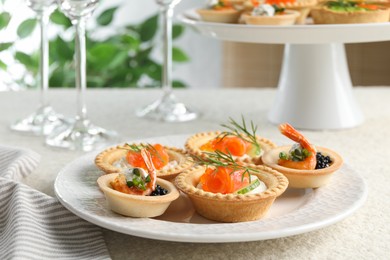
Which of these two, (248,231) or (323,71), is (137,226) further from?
(323,71)

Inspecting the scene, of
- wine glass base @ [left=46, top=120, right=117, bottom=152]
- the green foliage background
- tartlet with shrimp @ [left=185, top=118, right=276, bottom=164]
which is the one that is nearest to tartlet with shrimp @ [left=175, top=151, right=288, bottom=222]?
tartlet with shrimp @ [left=185, top=118, right=276, bottom=164]

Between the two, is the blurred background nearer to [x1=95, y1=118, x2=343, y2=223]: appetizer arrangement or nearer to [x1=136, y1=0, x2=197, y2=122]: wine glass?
[x1=136, y1=0, x2=197, y2=122]: wine glass

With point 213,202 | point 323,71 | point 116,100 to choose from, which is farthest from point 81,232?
point 116,100

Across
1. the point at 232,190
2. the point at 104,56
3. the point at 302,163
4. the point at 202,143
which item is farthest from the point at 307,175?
the point at 104,56

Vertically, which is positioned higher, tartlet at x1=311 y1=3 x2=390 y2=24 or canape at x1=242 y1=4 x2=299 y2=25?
tartlet at x1=311 y1=3 x2=390 y2=24

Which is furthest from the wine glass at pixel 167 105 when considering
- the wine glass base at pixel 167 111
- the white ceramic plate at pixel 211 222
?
the white ceramic plate at pixel 211 222
